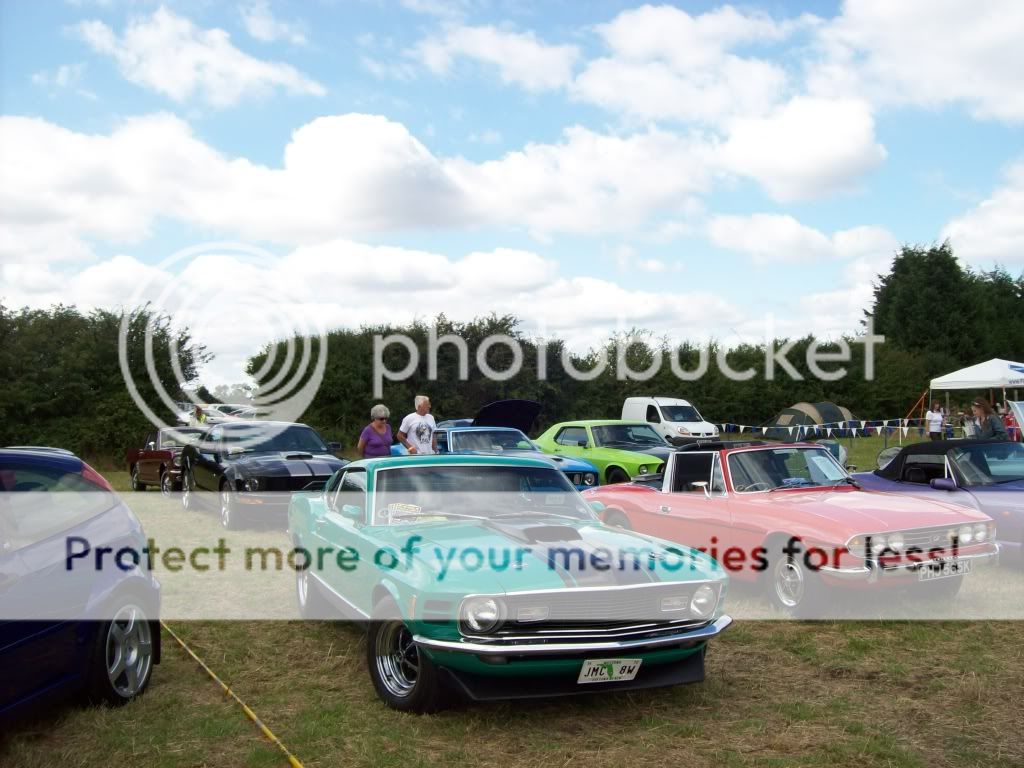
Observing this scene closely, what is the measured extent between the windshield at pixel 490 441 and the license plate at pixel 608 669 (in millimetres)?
9614

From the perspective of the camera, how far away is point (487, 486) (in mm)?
6113

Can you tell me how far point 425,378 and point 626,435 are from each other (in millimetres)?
17682

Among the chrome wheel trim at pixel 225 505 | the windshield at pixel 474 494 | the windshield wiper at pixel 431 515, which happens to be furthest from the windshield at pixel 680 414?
the windshield wiper at pixel 431 515

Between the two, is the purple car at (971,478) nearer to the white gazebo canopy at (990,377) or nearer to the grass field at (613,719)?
the grass field at (613,719)

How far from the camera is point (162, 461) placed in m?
16.8

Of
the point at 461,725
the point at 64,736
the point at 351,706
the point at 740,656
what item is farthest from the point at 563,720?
the point at 64,736

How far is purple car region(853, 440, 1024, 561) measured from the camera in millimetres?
8438

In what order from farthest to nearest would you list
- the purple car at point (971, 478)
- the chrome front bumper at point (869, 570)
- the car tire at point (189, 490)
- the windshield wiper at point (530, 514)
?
the car tire at point (189, 490), the purple car at point (971, 478), the chrome front bumper at point (869, 570), the windshield wiper at point (530, 514)

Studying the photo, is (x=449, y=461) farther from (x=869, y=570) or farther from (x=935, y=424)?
(x=935, y=424)

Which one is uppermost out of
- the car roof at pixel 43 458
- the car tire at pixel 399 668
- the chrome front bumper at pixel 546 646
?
the car roof at pixel 43 458

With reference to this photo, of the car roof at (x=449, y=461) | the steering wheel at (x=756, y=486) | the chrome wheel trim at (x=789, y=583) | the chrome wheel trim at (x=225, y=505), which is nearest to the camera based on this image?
the car roof at (x=449, y=461)

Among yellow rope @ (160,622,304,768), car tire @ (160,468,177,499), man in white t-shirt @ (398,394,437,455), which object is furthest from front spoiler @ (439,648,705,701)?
car tire @ (160,468,177,499)

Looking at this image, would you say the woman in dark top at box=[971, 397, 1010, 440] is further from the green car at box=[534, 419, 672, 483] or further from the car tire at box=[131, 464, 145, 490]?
the car tire at box=[131, 464, 145, 490]

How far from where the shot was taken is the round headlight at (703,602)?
4.86 metres
